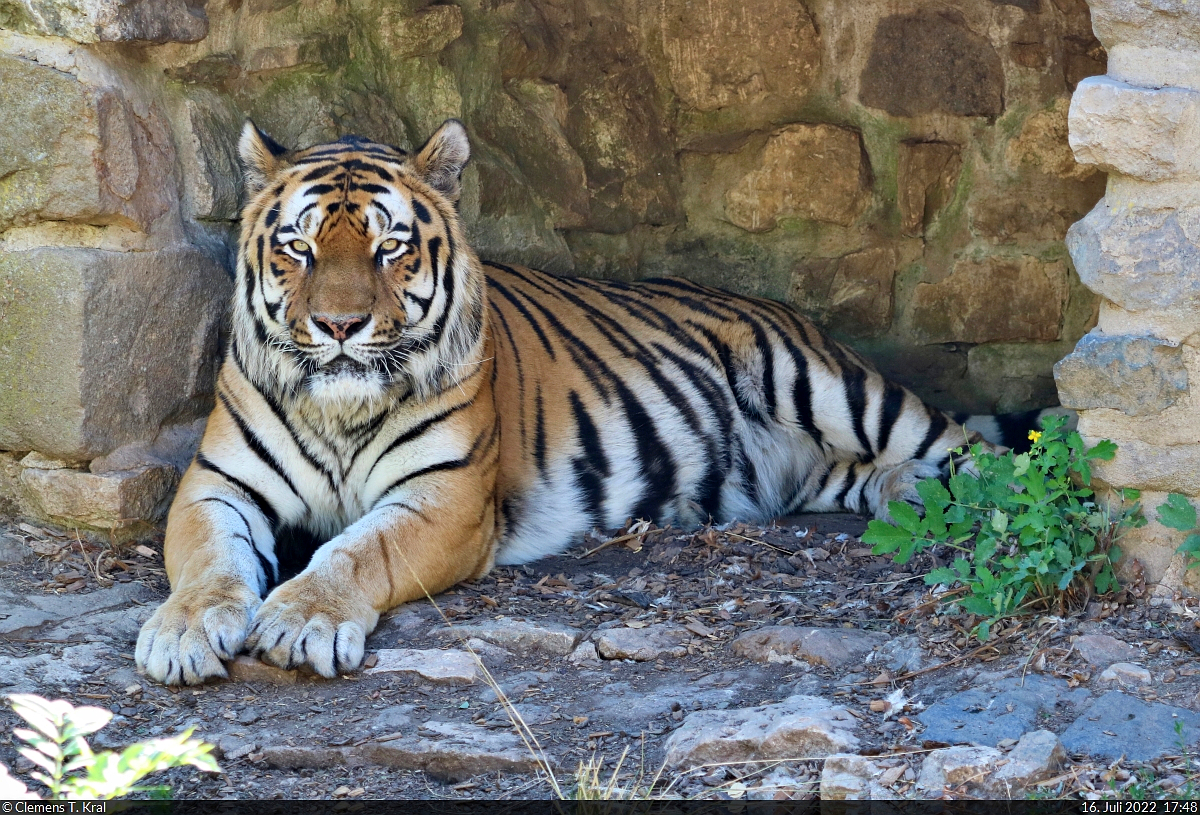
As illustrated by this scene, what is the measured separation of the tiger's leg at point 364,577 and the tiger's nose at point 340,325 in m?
0.52

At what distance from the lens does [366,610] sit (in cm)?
306

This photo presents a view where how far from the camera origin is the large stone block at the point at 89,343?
342cm

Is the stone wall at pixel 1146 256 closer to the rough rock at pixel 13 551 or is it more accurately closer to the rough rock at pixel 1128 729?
the rough rock at pixel 1128 729

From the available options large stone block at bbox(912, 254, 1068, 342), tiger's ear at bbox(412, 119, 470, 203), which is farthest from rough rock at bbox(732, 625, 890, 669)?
large stone block at bbox(912, 254, 1068, 342)

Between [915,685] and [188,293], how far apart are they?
245 cm

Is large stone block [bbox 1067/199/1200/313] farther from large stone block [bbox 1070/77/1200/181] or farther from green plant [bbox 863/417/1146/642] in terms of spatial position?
green plant [bbox 863/417/1146/642]

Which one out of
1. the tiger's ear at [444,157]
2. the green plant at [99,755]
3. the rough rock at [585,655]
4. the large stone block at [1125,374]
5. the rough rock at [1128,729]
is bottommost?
the rough rock at [585,655]

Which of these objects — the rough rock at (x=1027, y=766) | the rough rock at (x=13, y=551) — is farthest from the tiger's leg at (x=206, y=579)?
→ the rough rock at (x=1027, y=766)

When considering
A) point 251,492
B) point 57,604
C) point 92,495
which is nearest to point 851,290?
point 251,492

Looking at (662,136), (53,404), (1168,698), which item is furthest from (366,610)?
(662,136)

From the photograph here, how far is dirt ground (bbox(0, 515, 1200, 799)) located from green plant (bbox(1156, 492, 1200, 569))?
0.14 m

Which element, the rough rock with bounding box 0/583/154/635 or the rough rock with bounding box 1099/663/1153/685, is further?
the rough rock with bounding box 0/583/154/635

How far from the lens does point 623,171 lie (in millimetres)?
4895

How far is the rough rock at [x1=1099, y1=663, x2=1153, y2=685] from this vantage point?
2.47 m
